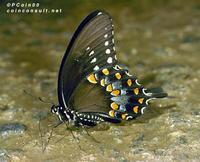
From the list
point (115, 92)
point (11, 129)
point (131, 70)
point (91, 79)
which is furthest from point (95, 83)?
point (131, 70)

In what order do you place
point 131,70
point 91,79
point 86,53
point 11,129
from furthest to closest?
point 131,70 → point 11,129 → point 91,79 → point 86,53

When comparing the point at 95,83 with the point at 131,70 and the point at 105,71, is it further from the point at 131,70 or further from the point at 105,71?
the point at 131,70

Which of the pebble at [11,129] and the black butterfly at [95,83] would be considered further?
the pebble at [11,129]

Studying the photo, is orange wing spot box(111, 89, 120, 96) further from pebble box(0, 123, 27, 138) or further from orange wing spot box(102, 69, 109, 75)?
pebble box(0, 123, 27, 138)

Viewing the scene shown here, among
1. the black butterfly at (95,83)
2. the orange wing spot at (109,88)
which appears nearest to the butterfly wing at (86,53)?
the black butterfly at (95,83)

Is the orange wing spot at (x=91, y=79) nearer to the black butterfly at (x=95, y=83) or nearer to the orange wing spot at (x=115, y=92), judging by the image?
the black butterfly at (x=95, y=83)

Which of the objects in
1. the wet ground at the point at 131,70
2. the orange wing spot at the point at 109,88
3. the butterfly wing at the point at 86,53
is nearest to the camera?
the butterfly wing at the point at 86,53
